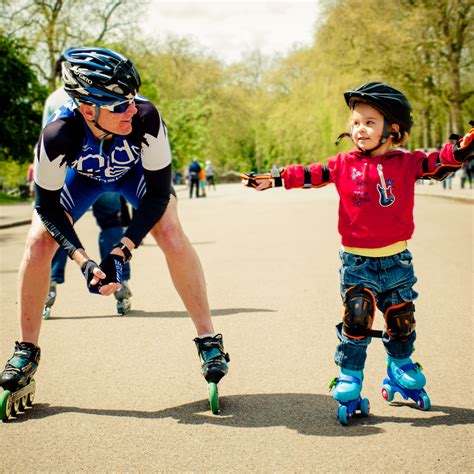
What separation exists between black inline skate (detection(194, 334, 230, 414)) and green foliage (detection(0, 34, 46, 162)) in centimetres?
3248

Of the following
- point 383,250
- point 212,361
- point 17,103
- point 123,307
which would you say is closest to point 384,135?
point 383,250

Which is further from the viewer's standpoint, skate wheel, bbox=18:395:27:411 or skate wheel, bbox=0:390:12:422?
skate wheel, bbox=18:395:27:411

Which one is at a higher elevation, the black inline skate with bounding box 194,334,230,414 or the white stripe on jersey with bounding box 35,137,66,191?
the white stripe on jersey with bounding box 35,137,66,191

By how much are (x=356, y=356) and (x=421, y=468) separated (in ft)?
2.88

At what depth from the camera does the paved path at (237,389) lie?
10.7 feet

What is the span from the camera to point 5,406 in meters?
3.76

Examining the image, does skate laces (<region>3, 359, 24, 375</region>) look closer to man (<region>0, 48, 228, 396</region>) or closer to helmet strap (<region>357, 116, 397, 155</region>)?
man (<region>0, 48, 228, 396</region>)

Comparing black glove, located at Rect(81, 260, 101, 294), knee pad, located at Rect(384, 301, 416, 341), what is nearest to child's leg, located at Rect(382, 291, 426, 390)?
knee pad, located at Rect(384, 301, 416, 341)

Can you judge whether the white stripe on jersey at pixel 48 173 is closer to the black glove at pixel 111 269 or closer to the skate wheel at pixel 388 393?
the black glove at pixel 111 269

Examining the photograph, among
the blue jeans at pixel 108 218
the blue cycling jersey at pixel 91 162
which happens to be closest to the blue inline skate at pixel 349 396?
the blue cycling jersey at pixel 91 162

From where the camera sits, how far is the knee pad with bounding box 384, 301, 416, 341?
3.90 m

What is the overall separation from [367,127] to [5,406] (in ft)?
7.31

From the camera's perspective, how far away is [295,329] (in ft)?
19.3

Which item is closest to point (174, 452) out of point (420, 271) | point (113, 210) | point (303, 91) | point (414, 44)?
point (113, 210)
